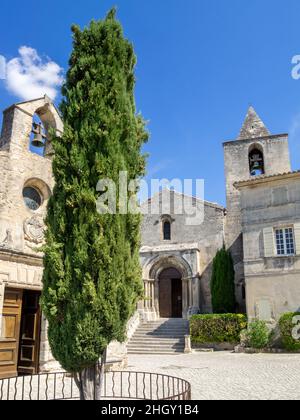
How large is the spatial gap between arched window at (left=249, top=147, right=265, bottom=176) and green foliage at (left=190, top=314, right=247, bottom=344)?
10.6 meters

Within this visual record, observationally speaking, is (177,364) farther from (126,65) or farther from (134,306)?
(126,65)

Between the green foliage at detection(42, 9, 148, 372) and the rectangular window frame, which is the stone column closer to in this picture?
the rectangular window frame

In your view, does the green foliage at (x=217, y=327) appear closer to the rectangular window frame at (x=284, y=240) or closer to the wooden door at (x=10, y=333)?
the rectangular window frame at (x=284, y=240)

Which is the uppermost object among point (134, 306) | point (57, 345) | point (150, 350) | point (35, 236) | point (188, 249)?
point (188, 249)

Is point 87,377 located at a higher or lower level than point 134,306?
lower

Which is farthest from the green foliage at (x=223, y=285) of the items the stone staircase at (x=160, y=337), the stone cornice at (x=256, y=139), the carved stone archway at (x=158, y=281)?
the stone cornice at (x=256, y=139)

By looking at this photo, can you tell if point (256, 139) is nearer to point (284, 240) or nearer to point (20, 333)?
point (284, 240)

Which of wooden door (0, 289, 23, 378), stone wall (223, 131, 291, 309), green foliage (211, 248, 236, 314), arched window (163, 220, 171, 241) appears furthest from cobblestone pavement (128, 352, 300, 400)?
arched window (163, 220, 171, 241)

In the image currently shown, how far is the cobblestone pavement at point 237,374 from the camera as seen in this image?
7.46 meters

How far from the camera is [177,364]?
1315cm

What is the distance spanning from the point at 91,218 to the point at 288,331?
13173 mm

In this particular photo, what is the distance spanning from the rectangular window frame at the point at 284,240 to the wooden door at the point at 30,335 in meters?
11.4

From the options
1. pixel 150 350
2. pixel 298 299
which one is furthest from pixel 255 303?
pixel 150 350

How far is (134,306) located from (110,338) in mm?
669
